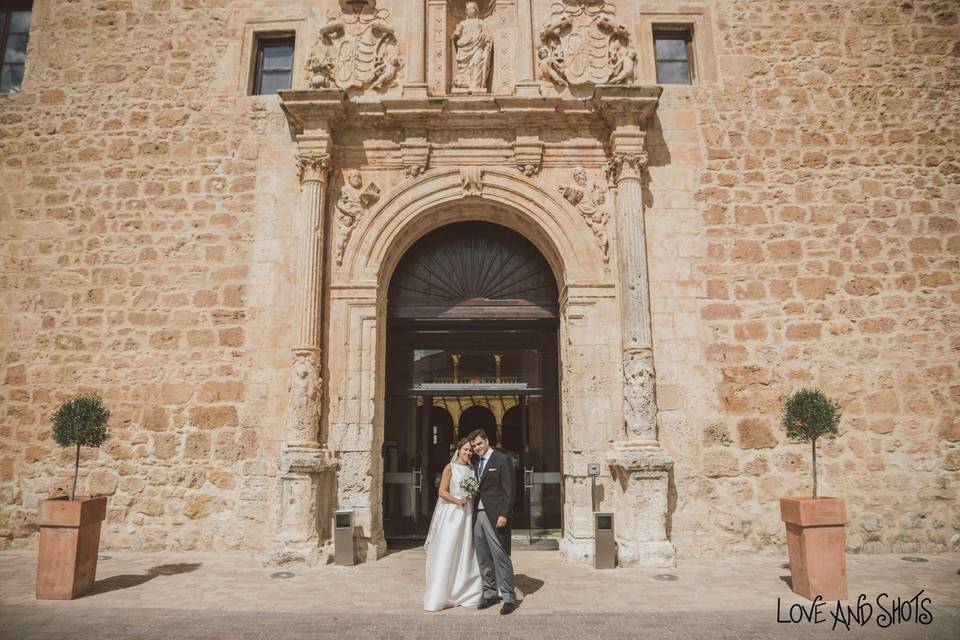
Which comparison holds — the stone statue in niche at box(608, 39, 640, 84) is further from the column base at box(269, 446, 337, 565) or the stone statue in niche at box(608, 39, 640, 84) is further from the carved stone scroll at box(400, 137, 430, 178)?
the column base at box(269, 446, 337, 565)

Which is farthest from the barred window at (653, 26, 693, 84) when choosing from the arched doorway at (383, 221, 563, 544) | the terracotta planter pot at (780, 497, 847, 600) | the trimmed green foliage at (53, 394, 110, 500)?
the trimmed green foliage at (53, 394, 110, 500)

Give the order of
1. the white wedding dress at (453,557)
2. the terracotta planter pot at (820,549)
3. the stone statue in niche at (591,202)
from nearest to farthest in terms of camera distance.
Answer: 1. the white wedding dress at (453,557)
2. the terracotta planter pot at (820,549)
3. the stone statue in niche at (591,202)

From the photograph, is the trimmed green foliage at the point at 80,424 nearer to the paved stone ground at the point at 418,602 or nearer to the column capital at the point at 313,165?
the paved stone ground at the point at 418,602

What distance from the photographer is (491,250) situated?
27.7 ft

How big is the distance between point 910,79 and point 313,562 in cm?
1026

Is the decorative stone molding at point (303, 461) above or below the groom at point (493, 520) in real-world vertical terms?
above

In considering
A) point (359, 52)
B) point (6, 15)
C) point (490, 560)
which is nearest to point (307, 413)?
point (490, 560)

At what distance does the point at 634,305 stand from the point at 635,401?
120 centimetres

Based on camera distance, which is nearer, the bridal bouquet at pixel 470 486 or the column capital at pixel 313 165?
the bridal bouquet at pixel 470 486

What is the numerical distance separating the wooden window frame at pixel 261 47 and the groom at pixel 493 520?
6465 millimetres

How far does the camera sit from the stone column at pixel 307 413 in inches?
256

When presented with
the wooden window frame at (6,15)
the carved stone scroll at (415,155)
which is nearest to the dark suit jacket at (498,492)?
the carved stone scroll at (415,155)

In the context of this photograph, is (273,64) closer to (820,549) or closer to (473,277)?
(473,277)

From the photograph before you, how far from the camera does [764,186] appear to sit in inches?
307
